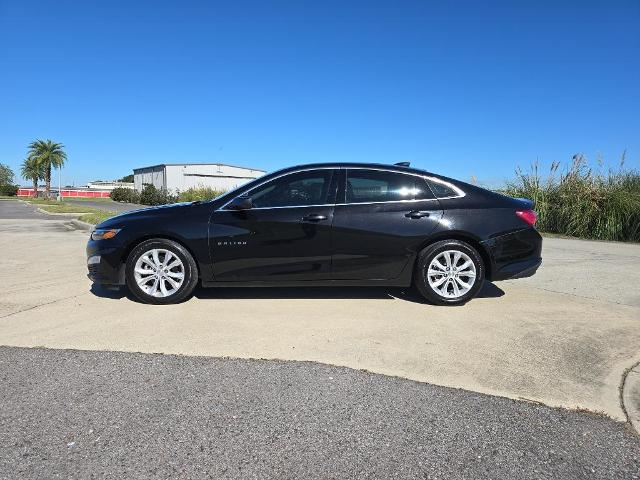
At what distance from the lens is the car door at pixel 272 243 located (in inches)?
204

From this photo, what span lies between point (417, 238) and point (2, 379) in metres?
3.86

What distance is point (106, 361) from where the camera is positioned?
366 cm

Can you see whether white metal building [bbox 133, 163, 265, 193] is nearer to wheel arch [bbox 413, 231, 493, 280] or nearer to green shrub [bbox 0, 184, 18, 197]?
green shrub [bbox 0, 184, 18, 197]

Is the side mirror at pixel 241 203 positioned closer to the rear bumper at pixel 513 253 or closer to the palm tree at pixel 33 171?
the rear bumper at pixel 513 253

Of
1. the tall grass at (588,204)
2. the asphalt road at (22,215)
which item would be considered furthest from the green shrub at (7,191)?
the tall grass at (588,204)

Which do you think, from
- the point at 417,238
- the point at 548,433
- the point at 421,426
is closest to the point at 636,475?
the point at 548,433

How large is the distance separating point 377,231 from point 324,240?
0.57 metres

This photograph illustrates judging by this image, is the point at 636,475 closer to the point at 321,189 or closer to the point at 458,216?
the point at 458,216

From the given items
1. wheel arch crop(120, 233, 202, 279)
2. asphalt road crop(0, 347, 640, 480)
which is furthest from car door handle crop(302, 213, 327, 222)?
asphalt road crop(0, 347, 640, 480)

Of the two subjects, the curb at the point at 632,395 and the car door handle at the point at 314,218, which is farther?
the car door handle at the point at 314,218

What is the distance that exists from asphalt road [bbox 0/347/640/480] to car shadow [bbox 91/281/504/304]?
210 cm

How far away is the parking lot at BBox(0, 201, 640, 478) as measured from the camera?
11.3 feet

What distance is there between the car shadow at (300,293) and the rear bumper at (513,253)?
1.85 feet

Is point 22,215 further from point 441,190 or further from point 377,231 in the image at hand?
point 441,190
